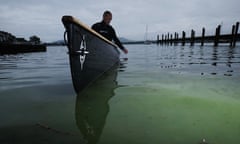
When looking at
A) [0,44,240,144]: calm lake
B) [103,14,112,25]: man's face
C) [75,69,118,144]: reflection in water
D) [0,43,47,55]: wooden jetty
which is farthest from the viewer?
[0,43,47,55]: wooden jetty

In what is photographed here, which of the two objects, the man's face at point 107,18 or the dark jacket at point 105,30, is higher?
the man's face at point 107,18

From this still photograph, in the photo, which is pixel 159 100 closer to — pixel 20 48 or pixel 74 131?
pixel 74 131

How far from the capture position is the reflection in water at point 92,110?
6.15 feet

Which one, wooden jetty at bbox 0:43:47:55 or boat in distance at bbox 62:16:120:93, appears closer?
boat in distance at bbox 62:16:120:93

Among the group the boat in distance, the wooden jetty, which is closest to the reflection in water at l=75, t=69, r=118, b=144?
the boat in distance

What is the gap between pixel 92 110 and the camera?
2521 mm

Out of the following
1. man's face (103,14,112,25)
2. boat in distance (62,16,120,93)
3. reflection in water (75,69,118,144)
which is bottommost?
reflection in water (75,69,118,144)

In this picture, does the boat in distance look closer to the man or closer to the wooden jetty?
the man

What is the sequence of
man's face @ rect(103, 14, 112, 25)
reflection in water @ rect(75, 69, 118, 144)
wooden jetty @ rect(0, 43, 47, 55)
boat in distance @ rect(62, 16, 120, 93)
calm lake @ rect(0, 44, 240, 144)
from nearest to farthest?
calm lake @ rect(0, 44, 240, 144) < reflection in water @ rect(75, 69, 118, 144) < boat in distance @ rect(62, 16, 120, 93) < man's face @ rect(103, 14, 112, 25) < wooden jetty @ rect(0, 43, 47, 55)

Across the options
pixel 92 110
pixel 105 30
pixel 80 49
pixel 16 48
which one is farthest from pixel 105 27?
pixel 16 48

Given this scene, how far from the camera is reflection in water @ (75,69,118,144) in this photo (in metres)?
1.87

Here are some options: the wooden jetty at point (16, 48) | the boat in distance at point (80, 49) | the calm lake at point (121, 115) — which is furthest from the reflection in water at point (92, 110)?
Answer: the wooden jetty at point (16, 48)

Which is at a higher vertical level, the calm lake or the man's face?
the man's face

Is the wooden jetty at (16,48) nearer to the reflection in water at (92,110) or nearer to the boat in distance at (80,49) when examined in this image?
the boat in distance at (80,49)
